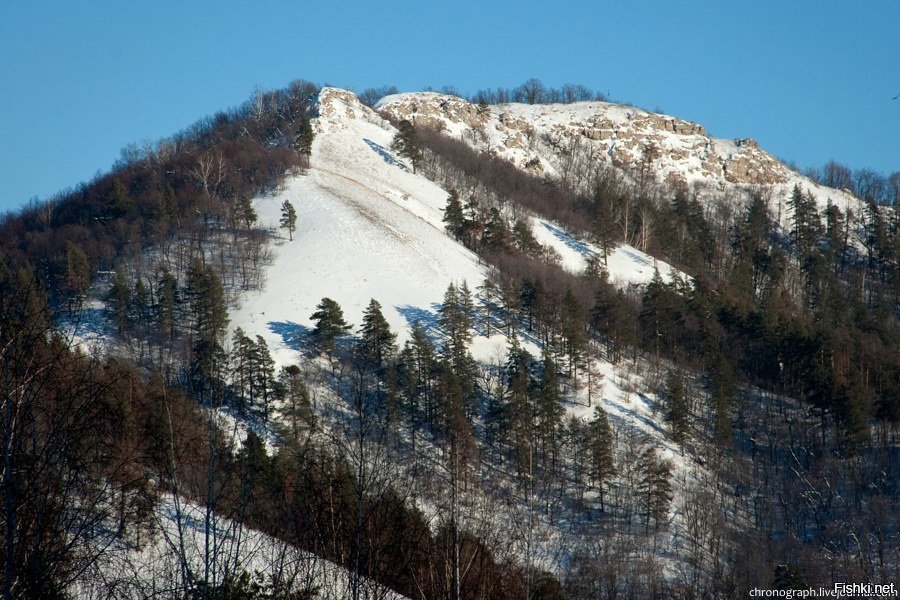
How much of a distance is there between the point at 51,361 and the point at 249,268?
6539 cm

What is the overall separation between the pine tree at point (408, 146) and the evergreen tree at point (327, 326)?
52.4m

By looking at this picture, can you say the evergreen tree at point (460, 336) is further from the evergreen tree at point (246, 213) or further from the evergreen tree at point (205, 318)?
the evergreen tree at point (246, 213)

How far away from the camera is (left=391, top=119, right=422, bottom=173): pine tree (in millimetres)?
108125

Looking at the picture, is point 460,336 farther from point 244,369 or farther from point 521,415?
point 244,369

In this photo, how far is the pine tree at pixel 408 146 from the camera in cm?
10812

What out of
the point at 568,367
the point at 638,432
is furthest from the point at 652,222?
the point at 638,432

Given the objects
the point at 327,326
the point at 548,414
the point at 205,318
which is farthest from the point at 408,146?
the point at 548,414

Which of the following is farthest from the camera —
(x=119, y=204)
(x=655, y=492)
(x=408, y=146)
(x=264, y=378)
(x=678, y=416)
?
(x=408, y=146)

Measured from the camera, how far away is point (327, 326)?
192 ft

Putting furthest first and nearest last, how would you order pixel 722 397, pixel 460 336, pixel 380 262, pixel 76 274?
pixel 380 262 → pixel 76 274 → pixel 460 336 → pixel 722 397

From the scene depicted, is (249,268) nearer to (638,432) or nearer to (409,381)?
(409,381)

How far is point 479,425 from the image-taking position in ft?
185

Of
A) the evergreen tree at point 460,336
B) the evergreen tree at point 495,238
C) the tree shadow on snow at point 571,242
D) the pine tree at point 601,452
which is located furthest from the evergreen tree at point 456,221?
the pine tree at point 601,452

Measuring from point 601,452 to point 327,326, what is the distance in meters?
24.0
